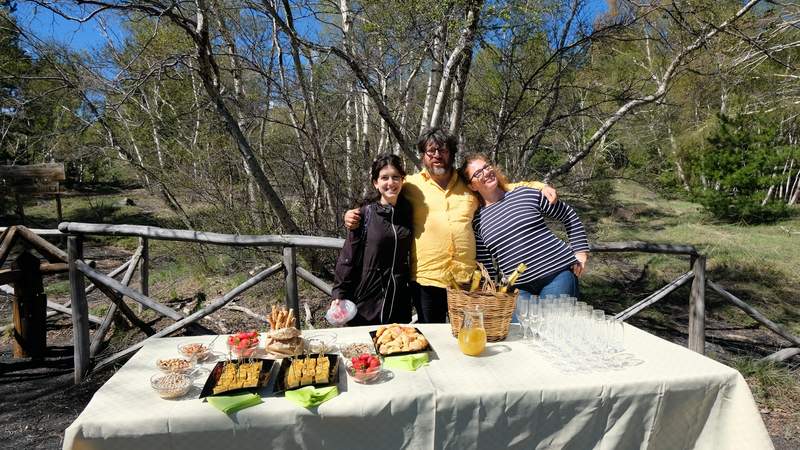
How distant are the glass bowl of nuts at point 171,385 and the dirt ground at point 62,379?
2.06m

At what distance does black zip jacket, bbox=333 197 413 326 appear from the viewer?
2.60 m

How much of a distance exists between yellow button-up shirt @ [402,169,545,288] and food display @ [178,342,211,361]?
115 cm

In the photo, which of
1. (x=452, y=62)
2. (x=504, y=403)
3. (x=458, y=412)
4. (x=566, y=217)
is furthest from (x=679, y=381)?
(x=452, y=62)

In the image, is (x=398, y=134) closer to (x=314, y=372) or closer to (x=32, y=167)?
(x=314, y=372)

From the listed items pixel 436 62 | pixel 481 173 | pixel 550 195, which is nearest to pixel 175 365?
pixel 481 173

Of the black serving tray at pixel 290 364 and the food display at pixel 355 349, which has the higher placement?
the food display at pixel 355 349

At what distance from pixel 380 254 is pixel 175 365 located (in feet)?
3.70

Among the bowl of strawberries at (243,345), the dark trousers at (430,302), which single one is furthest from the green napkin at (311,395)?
the dark trousers at (430,302)

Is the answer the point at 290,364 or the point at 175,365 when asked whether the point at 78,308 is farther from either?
the point at 290,364

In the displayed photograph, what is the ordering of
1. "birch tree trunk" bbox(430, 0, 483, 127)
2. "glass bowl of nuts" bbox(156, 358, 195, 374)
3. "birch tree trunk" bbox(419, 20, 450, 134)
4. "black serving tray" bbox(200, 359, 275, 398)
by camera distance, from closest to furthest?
"black serving tray" bbox(200, 359, 275, 398) → "glass bowl of nuts" bbox(156, 358, 195, 374) → "birch tree trunk" bbox(430, 0, 483, 127) → "birch tree trunk" bbox(419, 20, 450, 134)

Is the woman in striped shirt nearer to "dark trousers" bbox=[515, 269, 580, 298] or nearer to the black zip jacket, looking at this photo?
"dark trousers" bbox=[515, 269, 580, 298]

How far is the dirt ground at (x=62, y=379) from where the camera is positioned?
3254 mm

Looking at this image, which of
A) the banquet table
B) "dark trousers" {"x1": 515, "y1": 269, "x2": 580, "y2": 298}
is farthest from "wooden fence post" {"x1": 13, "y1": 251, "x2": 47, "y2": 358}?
"dark trousers" {"x1": 515, "y1": 269, "x2": 580, "y2": 298}

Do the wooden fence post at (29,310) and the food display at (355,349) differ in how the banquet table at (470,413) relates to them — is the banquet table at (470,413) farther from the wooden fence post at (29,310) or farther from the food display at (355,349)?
the wooden fence post at (29,310)
